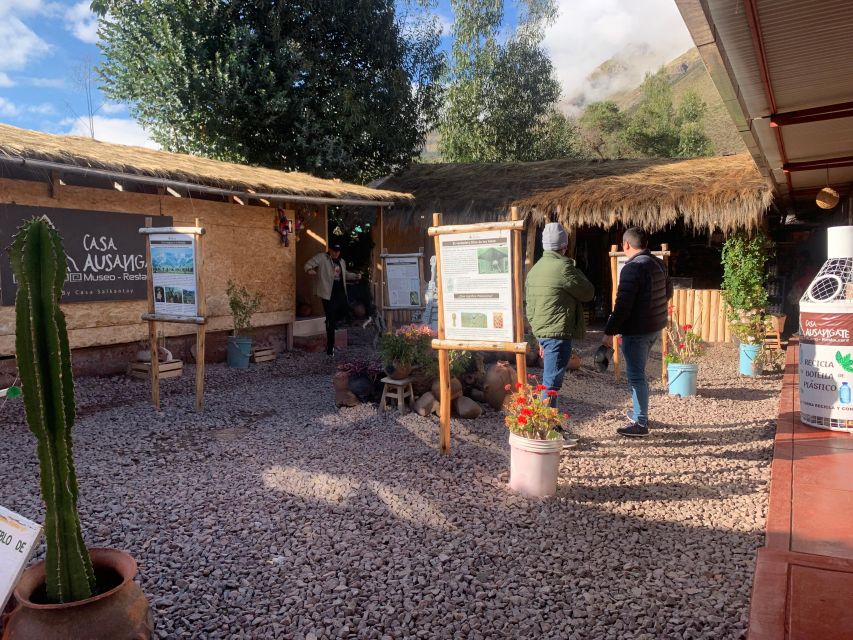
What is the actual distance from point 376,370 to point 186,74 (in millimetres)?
9225

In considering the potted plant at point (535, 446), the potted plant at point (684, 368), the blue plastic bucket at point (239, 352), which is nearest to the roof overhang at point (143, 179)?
the blue plastic bucket at point (239, 352)

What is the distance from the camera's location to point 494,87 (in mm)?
24328

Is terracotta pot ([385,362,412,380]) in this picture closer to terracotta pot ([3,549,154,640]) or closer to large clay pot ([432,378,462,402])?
large clay pot ([432,378,462,402])

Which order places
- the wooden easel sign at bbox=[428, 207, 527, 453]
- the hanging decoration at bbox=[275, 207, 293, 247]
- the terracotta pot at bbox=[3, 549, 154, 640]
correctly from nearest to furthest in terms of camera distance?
the terracotta pot at bbox=[3, 549, 154, 640] < the wooden easel sign at bbox=[428, 207, 527, 453] < the hanging decoration at bbox=[275, 207, 293, 247]

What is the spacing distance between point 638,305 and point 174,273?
4.45 m

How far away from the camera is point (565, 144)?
2864 centimetres

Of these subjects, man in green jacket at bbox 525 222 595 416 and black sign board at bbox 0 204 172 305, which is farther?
black sign board at bbox 0 204 172 305

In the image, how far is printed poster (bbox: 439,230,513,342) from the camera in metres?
4.49

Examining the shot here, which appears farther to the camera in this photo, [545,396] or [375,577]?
[545,396]

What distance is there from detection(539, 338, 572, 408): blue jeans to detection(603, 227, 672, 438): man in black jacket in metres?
0.35

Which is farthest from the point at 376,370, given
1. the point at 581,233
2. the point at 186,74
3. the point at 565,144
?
the point at 565,144

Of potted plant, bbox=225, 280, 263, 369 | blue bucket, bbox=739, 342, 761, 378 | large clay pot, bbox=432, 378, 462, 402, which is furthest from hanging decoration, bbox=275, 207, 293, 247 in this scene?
blue bucket, bbox=739, 342, 761, 378

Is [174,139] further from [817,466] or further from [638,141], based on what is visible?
[638,141]

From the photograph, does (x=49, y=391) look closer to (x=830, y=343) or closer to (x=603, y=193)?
(x=830, y=343)
